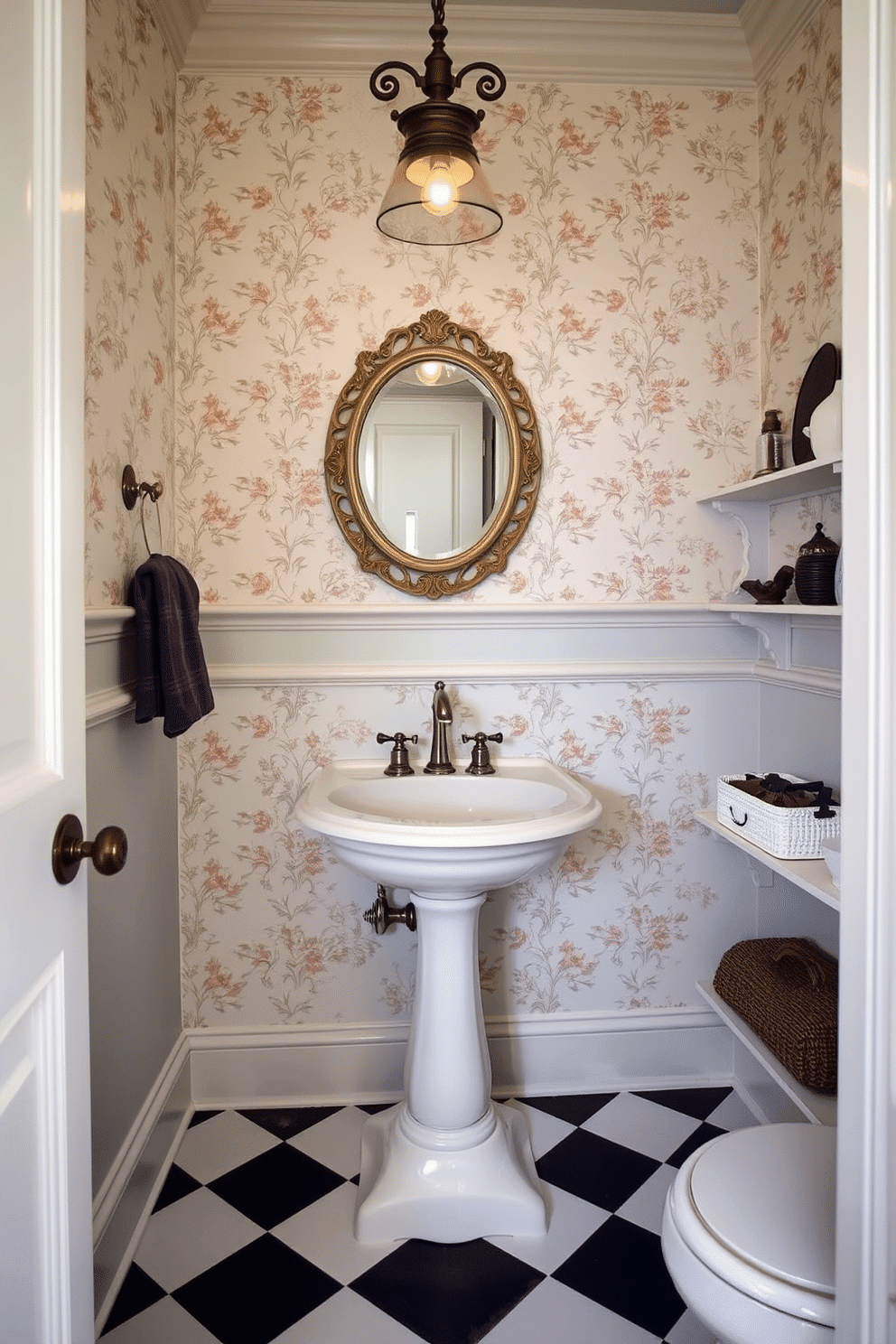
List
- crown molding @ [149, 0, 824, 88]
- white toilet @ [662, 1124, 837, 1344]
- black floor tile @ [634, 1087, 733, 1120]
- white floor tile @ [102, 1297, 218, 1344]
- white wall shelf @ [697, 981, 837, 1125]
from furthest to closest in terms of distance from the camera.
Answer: black floor tile @ [634, 1087, 733, 1120] < crown molding @ [149, 0, 824, 88] < white wall shelf @ [697, 981, 837, 1125] < white floor tile @ [102, 1297, 218, 1344] < white toilet @ [662, 1124, 837, 1344]

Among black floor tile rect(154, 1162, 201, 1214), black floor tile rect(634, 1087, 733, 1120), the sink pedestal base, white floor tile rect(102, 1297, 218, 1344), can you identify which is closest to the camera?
white floor tile rect(102, 1297, 218, 1344)

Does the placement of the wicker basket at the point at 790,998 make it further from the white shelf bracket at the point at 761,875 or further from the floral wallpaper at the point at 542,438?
the floral wallpaper at the point at 542,438

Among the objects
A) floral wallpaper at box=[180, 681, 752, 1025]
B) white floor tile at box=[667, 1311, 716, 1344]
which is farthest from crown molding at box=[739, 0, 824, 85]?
white floor tile at box=[667, 1311, 716, 1344]

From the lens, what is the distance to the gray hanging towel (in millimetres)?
1642

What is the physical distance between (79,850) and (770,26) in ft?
7.36

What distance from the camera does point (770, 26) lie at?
196 centimetres

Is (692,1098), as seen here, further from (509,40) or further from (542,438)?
(509,40)

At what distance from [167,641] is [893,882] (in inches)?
51.1

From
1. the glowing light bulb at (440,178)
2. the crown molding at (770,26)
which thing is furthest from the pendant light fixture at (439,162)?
the crown molding at (770,26)

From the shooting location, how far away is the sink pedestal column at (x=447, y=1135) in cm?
163

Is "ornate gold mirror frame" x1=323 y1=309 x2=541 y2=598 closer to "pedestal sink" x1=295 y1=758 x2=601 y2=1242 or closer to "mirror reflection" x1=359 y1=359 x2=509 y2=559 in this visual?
"mirror reflection" x1=359 y1=359 x2=509 y2=559

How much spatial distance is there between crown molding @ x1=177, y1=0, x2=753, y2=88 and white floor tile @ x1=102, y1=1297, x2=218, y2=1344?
8.22 ft

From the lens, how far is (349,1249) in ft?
5.28

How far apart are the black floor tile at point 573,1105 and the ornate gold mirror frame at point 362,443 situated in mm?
1246
